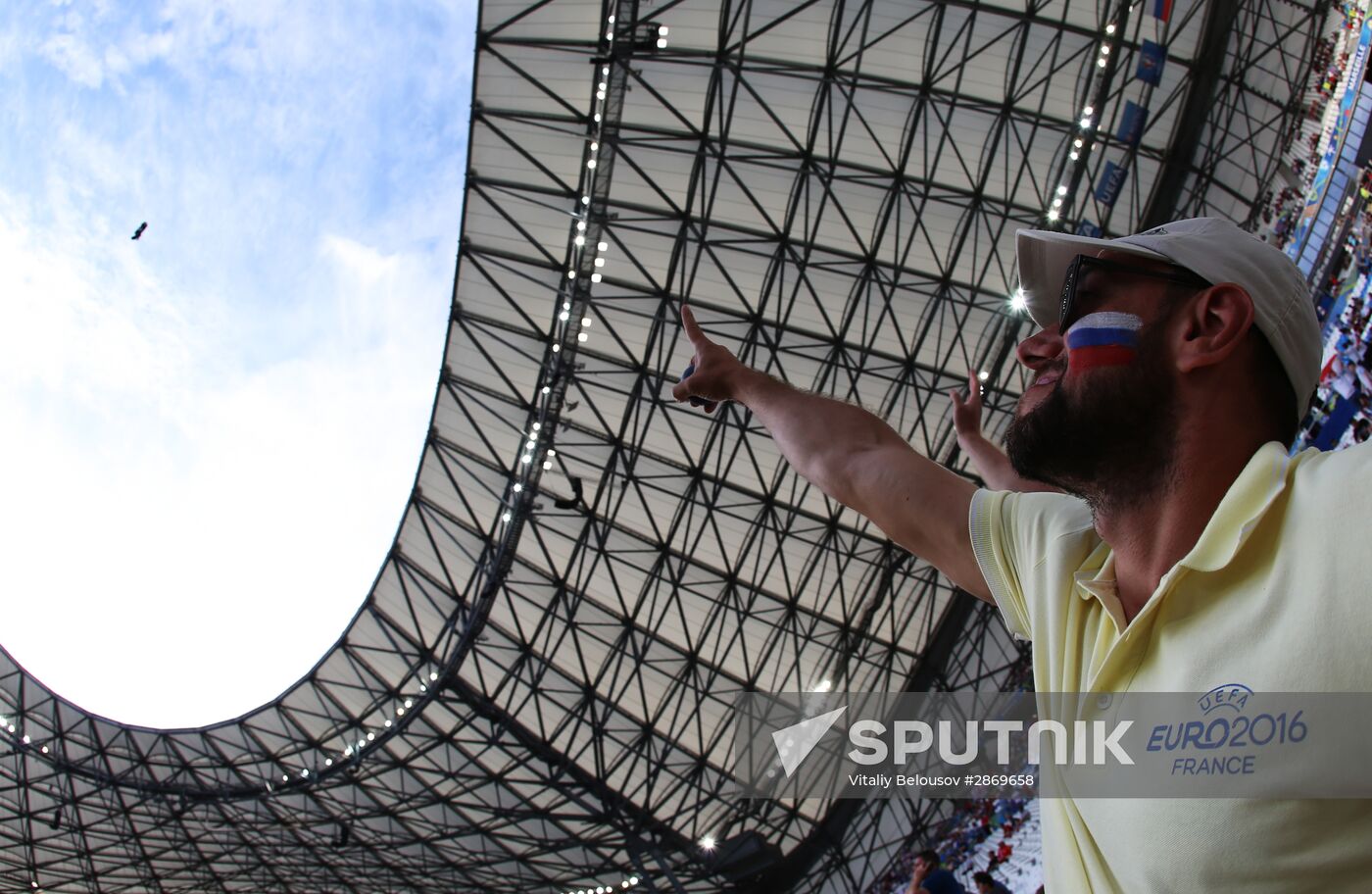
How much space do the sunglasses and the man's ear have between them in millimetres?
67

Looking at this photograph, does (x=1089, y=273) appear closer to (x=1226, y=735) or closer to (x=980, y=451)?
(x=1226, y=735)

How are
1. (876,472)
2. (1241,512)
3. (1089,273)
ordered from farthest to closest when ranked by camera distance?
1. (876,472)
2. (1089,273)
3. (1241,512)

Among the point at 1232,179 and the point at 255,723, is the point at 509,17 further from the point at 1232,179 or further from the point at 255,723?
the point at 255,723

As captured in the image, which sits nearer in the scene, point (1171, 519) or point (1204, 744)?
point (1204, 744)

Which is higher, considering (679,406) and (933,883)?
(679,406)

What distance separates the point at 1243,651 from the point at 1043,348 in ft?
3.19

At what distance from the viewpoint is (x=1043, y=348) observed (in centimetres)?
220

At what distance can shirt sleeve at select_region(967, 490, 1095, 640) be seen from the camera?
2.06m

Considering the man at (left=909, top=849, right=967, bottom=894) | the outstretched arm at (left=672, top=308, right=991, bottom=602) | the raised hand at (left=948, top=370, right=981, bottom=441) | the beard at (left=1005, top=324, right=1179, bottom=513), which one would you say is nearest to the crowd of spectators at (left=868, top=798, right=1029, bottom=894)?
the man at (left=909, top=849, right=967, bottom=894)

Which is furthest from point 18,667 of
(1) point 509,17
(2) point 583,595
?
(1) point 509,17

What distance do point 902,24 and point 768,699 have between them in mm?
17297

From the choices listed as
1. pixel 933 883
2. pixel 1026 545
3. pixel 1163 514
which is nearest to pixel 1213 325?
pixel 1163 514

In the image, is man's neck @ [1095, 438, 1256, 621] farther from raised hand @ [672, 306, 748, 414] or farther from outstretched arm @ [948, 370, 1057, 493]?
raised hand @ [672, 306, 748, 414]

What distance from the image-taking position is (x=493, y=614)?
87.9 ft
